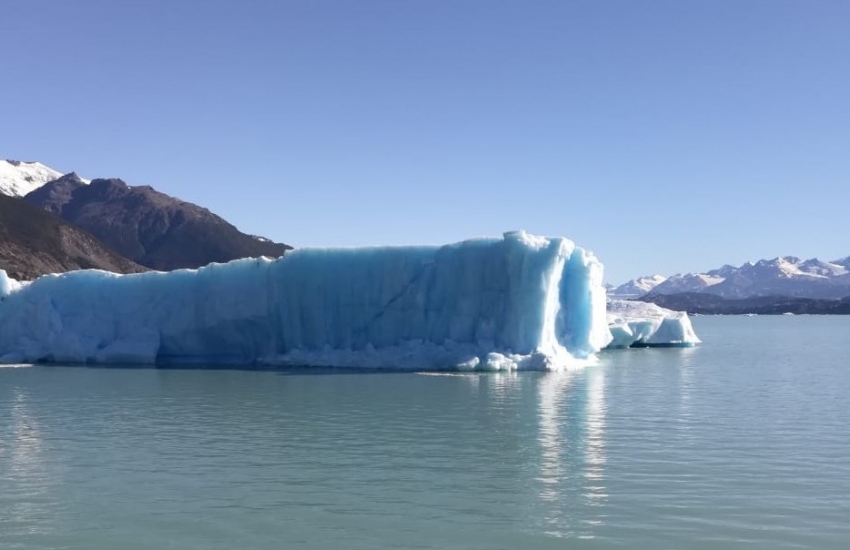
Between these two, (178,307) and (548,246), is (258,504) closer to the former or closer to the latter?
(548,246)

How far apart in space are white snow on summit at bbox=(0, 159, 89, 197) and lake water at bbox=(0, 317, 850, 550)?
142 meters

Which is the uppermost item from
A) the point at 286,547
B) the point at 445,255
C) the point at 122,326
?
the point at 445,255

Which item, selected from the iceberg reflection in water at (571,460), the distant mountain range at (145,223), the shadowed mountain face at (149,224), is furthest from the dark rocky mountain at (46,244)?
the iceberg reflection in water at (571,460)

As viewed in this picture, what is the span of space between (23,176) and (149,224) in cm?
3973

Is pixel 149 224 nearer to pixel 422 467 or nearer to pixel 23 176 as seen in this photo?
pixel 23 176

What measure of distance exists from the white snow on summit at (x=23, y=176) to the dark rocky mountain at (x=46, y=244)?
59.8 m

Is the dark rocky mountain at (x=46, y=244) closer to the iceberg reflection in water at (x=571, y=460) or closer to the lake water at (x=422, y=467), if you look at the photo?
the lake water at (x=422, y=467)

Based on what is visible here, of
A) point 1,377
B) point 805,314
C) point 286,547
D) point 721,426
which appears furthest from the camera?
point 805,314

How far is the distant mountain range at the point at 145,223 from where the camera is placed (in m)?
126

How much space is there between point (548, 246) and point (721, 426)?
11.2m

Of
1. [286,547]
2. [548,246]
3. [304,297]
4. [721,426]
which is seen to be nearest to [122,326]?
[304,297]

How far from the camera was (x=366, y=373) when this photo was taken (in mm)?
26000

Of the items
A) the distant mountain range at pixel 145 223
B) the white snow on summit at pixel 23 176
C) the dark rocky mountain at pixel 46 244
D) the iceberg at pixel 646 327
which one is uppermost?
the white snow on summit at pixel 23 176

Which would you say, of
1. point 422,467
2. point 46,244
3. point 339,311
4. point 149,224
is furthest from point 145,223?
point 422,467
